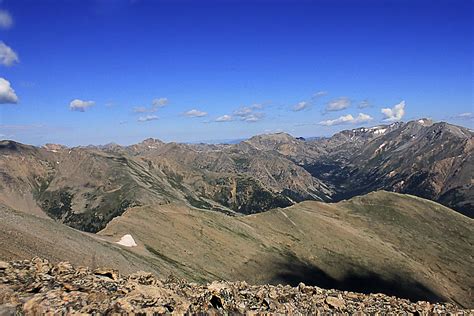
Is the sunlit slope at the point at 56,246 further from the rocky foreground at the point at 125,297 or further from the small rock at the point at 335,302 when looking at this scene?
the small rock at the point at 335,302

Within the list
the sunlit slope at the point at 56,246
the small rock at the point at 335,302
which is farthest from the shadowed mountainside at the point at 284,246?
the small rock at the point at 335,302

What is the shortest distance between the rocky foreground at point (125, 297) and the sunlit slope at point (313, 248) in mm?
47080

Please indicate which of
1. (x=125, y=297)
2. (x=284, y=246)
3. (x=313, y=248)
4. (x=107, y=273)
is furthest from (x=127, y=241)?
(x=313, y=248)

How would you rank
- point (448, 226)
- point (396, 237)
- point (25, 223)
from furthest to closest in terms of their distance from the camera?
point (448, 226), point (396, 237), point (25, 223)

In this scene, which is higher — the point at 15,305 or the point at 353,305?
the point at 15,305

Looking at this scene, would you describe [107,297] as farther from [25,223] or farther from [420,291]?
[420,291]

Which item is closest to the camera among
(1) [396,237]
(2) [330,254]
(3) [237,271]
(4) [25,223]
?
(4) [25,223]

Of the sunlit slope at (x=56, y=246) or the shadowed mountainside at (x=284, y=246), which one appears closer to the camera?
the sunlit slope at (x=56, y=246)

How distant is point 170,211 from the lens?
114938 mm

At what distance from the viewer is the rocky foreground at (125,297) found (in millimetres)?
19828

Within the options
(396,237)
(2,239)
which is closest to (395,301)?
(2,239)

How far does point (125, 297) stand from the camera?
21.2m

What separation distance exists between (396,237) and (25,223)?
5997 inches

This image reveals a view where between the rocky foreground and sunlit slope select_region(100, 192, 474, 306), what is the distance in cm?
4708
